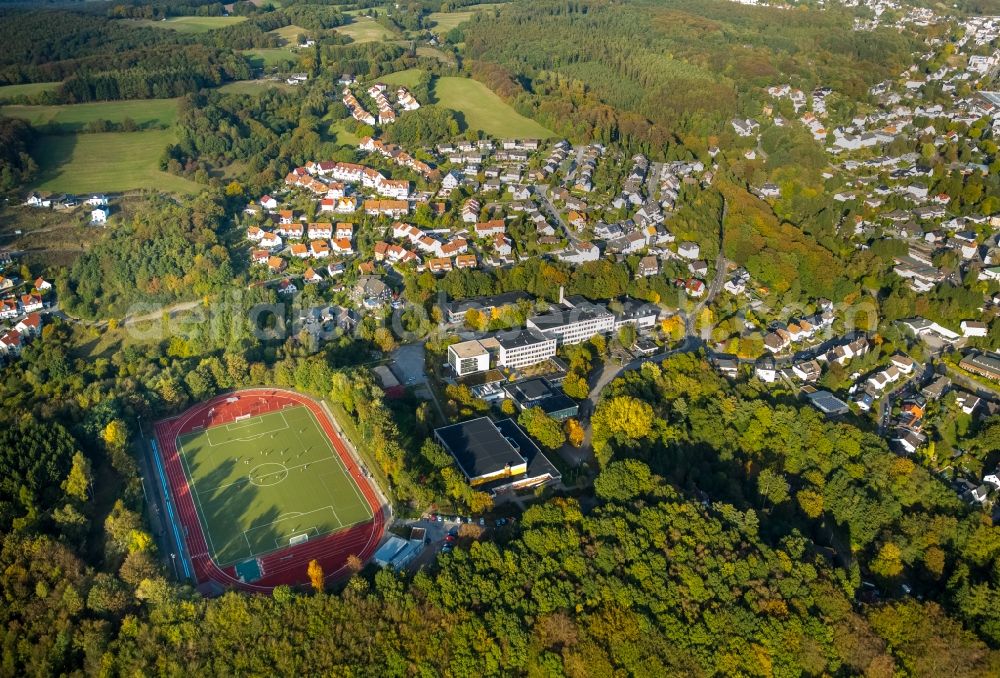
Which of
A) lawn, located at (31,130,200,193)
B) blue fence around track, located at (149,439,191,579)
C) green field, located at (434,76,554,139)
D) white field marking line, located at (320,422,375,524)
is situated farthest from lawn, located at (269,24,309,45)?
white field marking line, located at (320,422,375,524)

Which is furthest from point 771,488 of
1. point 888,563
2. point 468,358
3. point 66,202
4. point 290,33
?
point 290,33

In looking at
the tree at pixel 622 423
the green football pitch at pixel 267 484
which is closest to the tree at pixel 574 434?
the tree at pixel 622 423

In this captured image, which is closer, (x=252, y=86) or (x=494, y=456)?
(x=494, y=456)

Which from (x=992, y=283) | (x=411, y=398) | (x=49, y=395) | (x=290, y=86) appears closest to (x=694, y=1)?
(x=290, y=86)

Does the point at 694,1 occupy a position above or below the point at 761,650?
above

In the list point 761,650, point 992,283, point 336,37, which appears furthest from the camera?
point 336,37

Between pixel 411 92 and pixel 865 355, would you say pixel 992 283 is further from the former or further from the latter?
pixel 411 92

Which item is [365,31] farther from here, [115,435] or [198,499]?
[198,499]
